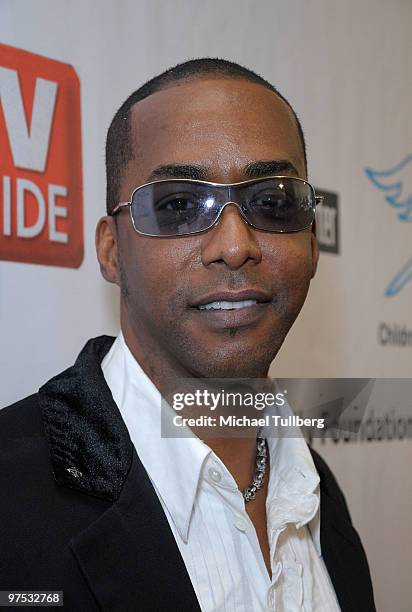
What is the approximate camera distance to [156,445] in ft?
3.40

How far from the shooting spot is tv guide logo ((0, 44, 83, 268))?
1.31m

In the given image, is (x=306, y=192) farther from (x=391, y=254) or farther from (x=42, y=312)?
(x=391, y=254)

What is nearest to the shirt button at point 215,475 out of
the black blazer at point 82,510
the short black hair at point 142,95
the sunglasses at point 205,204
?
the black blazer at point 82,510

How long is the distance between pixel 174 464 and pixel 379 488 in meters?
1.00

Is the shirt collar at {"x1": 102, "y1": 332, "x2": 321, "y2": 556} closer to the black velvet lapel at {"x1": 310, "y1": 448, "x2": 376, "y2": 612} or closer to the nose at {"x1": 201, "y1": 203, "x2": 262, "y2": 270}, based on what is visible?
the black velvet lapel at {"x1": 310, "y1": 448, "x2": 376, "y2": 612}

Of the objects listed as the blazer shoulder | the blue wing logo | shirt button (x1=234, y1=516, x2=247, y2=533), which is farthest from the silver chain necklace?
the blue wing logo

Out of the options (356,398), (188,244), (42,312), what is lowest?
(356,398)

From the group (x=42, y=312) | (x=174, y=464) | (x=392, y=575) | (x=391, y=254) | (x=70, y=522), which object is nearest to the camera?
(x=70, y=522)

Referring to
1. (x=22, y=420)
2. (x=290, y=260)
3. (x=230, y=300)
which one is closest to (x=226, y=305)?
(x=230, y=300)

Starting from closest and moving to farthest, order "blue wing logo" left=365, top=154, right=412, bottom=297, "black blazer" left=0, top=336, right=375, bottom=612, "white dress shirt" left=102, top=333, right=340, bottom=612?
"black blazer" left=0, top=336, right=375, bottom=612, "white dress shirt" left=102, top=333, right=340, bottom=612, "blue wing logo" left=365, top=154, right=412, bottom=297

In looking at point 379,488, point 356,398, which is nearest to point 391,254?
point 356,398

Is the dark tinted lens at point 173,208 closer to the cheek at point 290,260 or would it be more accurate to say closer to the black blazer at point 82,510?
the cheek at point 290,260

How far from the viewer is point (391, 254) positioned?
1967 millimetres

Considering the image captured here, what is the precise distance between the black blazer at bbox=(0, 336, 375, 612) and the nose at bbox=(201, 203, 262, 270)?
24 centimetres
